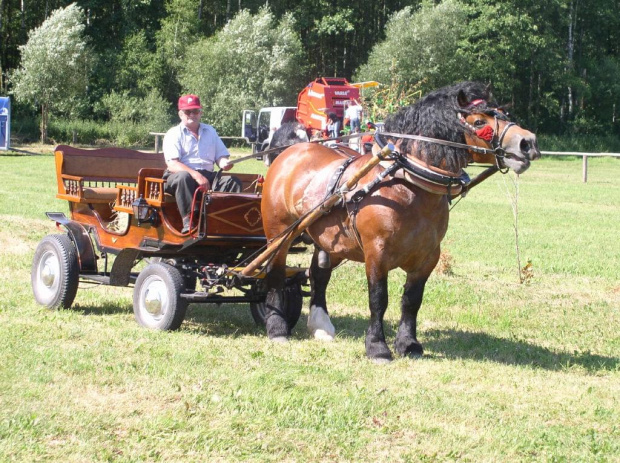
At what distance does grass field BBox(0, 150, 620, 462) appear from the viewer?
16.3 feet

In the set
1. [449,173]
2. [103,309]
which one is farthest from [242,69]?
[449,173]

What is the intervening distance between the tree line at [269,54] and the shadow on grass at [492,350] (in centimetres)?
3749

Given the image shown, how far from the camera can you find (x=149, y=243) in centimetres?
803

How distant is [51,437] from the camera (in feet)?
16.1

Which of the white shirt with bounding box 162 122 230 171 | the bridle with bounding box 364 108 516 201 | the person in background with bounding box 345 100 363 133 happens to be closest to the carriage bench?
the white shirt with bounding box 162 122 230 171

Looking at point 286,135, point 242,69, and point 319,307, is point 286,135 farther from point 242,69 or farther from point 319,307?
point 242,69

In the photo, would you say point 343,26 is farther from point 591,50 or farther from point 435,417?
point 435,417

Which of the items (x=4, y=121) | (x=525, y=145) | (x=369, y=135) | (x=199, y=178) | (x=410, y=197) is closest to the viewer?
(x=525, y=145)

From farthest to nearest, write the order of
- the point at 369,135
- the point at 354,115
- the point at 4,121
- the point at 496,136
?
1. the point at 4,121
2. the point at 354,115
3. the point at 369,135
4. the point at 496,136

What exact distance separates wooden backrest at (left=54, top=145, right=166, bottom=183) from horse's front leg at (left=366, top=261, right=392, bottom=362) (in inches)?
125

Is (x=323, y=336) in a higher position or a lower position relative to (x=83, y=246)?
lower

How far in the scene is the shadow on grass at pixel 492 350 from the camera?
7.13m

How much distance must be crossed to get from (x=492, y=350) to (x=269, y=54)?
4385 cm

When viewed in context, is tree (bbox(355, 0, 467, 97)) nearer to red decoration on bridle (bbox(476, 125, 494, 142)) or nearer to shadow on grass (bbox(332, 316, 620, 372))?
shadow on grass (bbox(332, 316, 620, 372))
